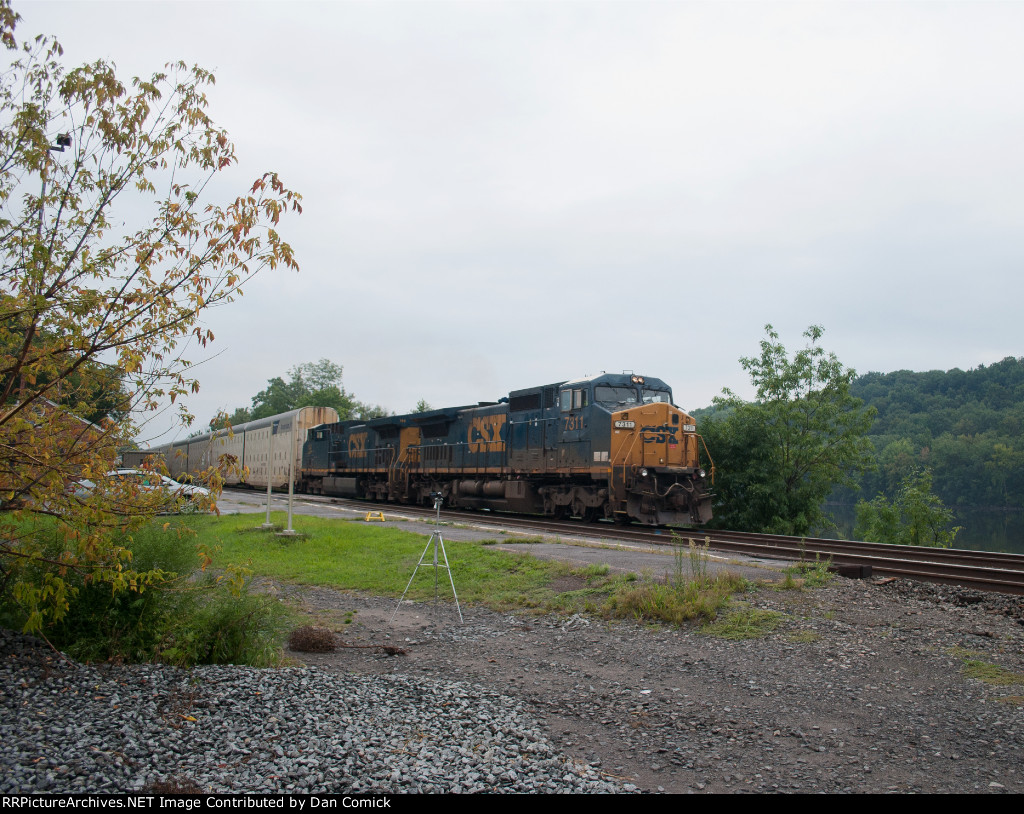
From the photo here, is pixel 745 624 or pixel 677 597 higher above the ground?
pixel 677 597

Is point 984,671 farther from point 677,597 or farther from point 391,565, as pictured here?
point 391,565

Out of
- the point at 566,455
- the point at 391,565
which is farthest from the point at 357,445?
the point at 391,565

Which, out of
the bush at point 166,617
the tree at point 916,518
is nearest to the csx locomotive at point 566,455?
the tree at point 916,518

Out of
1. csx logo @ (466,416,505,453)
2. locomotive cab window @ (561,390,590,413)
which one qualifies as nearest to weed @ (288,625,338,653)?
locomotive cab window @ (561,390,590,413)

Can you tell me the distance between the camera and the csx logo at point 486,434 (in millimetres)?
23422

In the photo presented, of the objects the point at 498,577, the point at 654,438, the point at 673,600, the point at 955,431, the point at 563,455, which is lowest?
the point at 498,577

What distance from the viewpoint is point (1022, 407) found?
74250mm

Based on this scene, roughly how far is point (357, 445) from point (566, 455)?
649 inches

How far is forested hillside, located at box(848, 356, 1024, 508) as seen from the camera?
61688 mm

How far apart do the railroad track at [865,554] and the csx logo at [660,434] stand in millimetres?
2471

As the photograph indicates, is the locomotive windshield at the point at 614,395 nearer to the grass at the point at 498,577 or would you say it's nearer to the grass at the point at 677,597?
the grass at the point at 498,577

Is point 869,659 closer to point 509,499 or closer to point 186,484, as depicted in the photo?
point 186,484

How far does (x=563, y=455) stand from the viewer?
2033cm

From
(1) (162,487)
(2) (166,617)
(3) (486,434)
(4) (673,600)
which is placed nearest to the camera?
(1) (162,487)
